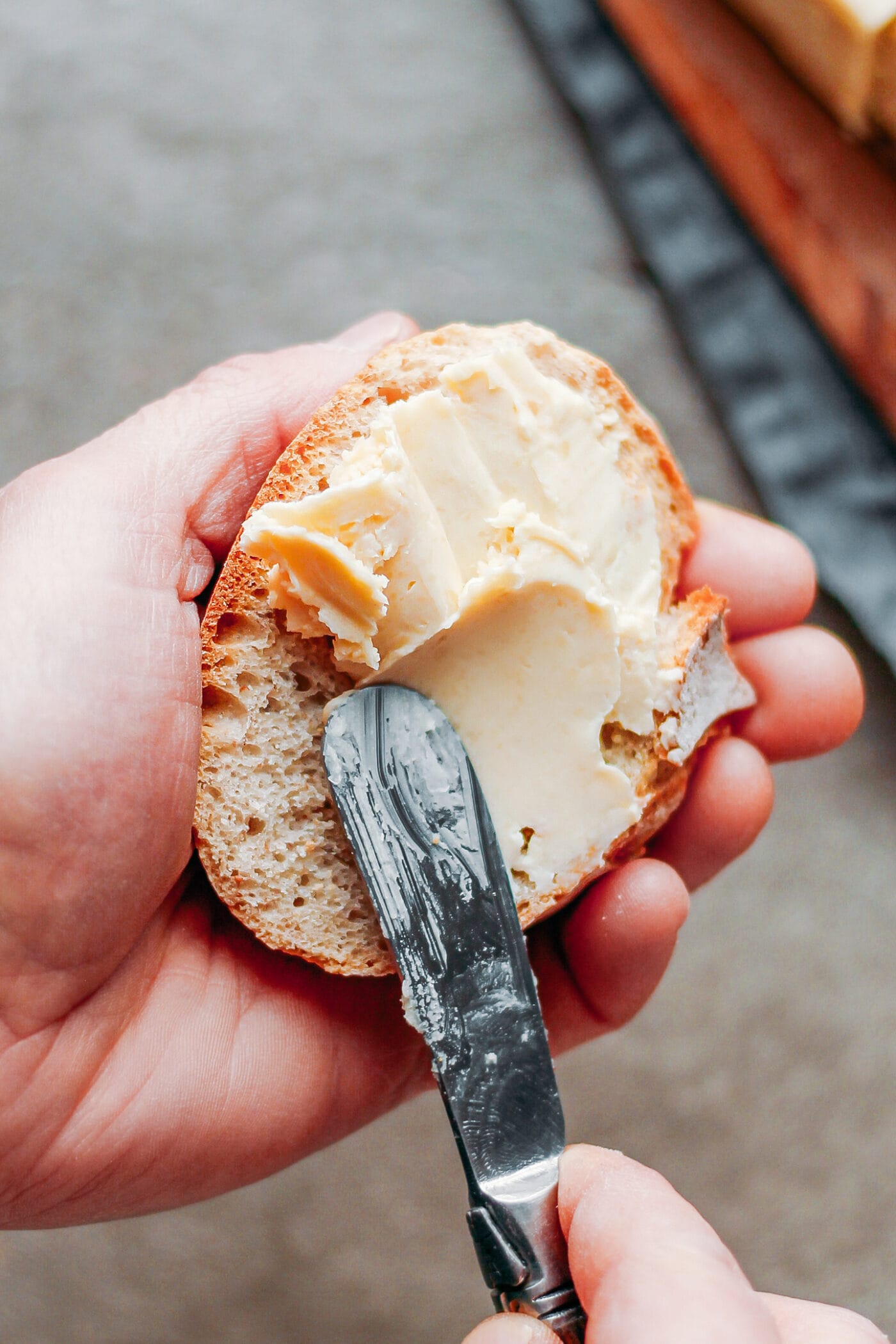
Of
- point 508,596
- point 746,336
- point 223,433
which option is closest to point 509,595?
point 508,596

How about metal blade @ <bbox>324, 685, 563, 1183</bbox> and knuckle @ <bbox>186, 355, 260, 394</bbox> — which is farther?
knuckle @ <bbox>186, 355, 260, 394</bbox>

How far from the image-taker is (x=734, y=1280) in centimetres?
85

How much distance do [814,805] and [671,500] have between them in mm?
830

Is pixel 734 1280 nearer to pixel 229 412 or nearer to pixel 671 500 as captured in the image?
pixel 671 500

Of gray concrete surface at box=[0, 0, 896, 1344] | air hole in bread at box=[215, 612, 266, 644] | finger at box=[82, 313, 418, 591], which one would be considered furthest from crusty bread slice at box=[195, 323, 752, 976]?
gray concrete surface at box=[0, 0, 896, 1344]

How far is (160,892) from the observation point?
1146 mm

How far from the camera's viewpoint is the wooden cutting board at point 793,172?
1.82 metres

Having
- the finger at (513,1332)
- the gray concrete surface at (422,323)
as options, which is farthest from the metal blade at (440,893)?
the gray concrete surface at (422,323)

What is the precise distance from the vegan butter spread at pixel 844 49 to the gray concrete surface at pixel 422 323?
453mm

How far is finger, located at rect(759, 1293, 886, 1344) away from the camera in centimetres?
91

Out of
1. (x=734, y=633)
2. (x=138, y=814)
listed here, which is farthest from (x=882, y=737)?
(x=138, y=814)

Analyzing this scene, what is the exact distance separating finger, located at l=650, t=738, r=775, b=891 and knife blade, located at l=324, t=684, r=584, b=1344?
41 cm

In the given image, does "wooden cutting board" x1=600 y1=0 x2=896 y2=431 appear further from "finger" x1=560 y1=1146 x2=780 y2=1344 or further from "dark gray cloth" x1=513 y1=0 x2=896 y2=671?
"finger" x1=560 y1=1146 x2=780 y2=1344

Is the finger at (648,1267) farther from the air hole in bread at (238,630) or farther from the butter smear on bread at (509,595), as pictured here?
the air hole in bread at (238,630)
